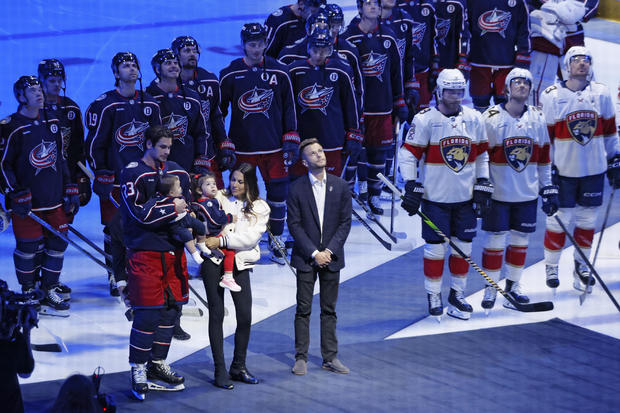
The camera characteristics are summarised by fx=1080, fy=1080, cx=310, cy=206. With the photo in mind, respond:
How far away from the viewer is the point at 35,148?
632 centimetres

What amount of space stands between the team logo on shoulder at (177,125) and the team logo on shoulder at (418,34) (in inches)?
101

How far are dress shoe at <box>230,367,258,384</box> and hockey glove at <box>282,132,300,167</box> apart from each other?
1987mm

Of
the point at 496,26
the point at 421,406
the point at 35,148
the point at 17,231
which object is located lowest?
the point at 421,406

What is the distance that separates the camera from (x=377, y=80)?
784cm

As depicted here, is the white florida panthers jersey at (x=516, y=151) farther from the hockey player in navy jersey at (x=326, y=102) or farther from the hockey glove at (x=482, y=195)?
the hockey player in navy jersey at (x=326, y=102)

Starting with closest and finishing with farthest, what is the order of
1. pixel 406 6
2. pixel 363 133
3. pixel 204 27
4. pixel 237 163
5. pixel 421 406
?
pixel 421 406
pixel 237 163
pixel 363 133
pixel 406 6
pixel 204 27

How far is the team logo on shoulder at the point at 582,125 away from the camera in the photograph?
22.1 feet

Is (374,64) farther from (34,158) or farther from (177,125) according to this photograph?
(34,158)

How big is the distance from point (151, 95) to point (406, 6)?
2823 mm

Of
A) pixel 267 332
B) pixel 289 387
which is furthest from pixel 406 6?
pixel 289 387

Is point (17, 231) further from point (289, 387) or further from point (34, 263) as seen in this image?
point (289, 387)

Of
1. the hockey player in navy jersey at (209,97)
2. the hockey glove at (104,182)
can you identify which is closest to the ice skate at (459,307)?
the hockey player in navy jersey at (209,97)

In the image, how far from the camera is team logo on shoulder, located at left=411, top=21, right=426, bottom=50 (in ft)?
28.1

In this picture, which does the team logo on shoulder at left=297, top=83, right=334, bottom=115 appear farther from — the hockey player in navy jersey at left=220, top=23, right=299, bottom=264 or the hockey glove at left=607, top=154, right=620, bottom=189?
the hockey glove at left=607, top=154, right=620, bottom=189
